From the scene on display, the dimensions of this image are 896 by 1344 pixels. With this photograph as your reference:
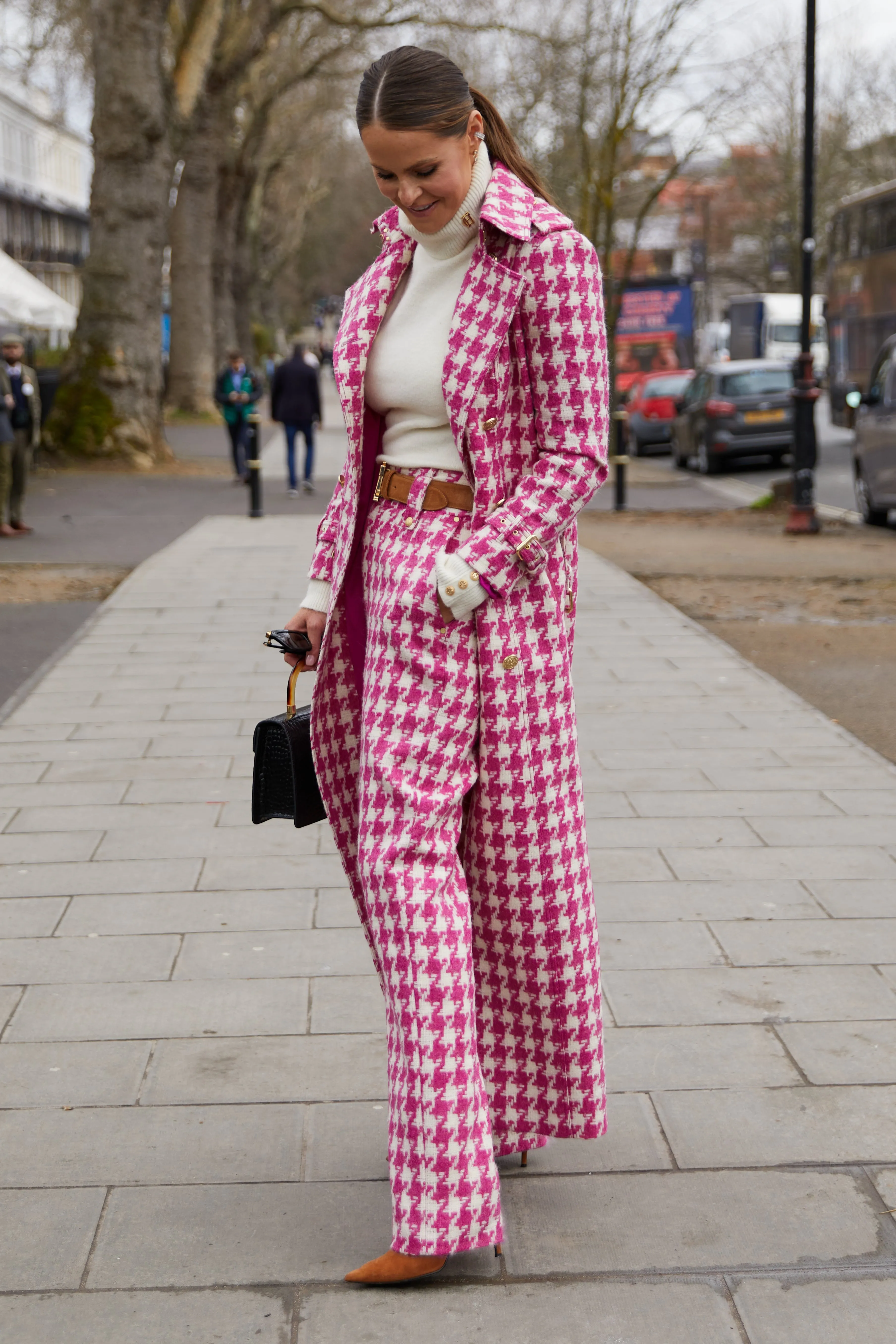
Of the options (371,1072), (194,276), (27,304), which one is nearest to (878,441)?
(371,1072)

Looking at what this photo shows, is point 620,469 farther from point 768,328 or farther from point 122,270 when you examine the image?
point 768,328

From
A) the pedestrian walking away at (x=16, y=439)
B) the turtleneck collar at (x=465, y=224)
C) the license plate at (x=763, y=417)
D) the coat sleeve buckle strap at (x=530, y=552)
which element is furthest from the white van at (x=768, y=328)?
the coat sleeve buckle strap at (x=530, y=552)

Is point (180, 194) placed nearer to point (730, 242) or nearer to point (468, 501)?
point (468, 501)

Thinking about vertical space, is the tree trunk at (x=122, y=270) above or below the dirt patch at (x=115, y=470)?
above

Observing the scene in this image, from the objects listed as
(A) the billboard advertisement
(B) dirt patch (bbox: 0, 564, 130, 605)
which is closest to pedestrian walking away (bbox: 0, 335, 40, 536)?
(B) dirt patch (bbox: 0, 564, 130, 605)

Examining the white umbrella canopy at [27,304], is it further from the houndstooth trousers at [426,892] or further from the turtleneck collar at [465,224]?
the houndstooth trousers at [426,892]

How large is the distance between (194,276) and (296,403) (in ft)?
47.6

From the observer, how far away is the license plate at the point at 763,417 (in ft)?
75.7

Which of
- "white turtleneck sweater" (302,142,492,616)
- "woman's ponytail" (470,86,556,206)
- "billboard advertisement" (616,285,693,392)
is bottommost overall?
"white turtleneck sweater" (302,142,492,616)

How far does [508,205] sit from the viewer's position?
8.37 ft

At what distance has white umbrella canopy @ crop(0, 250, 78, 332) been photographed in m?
25.0

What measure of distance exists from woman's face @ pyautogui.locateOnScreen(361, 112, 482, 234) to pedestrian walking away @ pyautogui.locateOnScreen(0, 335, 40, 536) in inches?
489

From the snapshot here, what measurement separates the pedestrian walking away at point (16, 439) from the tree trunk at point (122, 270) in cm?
647

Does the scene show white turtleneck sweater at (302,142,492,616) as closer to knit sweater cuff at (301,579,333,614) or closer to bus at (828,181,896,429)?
knit sweater cuff at (301,579,333,614)
